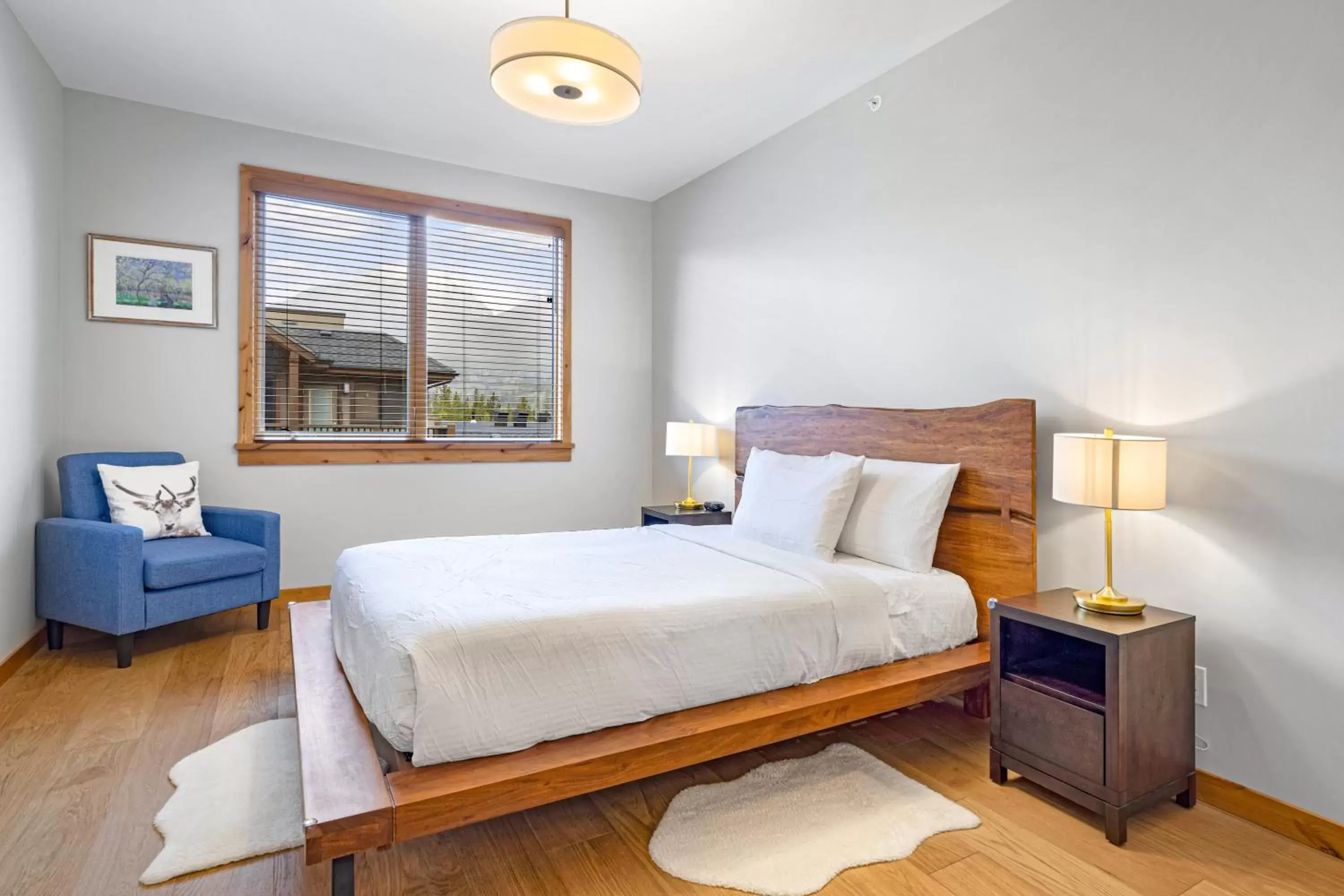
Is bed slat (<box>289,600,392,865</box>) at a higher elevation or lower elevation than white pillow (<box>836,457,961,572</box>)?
lower

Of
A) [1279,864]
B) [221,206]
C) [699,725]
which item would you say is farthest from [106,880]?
[221,206]

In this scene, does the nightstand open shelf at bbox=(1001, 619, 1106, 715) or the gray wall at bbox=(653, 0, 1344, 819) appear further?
the nightstand open shelf at bbox=(1001, 619, 1106, 715)

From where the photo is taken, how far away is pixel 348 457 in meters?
4.34

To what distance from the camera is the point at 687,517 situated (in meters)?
4.15

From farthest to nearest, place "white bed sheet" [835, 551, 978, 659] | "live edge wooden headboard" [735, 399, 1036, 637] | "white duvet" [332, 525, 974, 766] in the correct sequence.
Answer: "live edge wooden headboard" [735, 399, 1036, 637]
"white bed sheet" [835, 551, 978, 659]
"white duvet" [332, 525, 974, 766]

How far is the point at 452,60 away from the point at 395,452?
7.57ft

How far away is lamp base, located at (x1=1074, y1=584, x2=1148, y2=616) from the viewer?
82.4 inches

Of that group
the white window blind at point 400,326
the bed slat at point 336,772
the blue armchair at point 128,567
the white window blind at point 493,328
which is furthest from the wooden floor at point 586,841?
the white window blind at point 493,328

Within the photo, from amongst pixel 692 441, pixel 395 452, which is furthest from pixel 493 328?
pixel 692 441

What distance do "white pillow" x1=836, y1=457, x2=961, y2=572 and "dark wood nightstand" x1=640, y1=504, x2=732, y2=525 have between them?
4.14 feet

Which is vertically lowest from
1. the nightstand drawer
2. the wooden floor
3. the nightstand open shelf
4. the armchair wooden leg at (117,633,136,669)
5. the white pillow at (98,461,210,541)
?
the wooden floor

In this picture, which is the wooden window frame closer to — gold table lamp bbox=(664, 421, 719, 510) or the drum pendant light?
gold table lamp bbox=(664, 421, 719, 510)

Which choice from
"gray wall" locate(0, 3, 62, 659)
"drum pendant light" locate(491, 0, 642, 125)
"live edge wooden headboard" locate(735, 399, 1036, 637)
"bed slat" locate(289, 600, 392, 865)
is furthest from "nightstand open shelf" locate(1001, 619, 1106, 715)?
A: "gray wall" locate(0, 3, 62, 659)

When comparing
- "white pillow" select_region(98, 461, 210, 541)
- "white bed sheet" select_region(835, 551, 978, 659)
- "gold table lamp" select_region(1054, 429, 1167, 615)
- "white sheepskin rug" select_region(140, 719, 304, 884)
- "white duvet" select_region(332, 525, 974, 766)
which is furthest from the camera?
"white pillow" select_region(98, 461, 210, 541)
